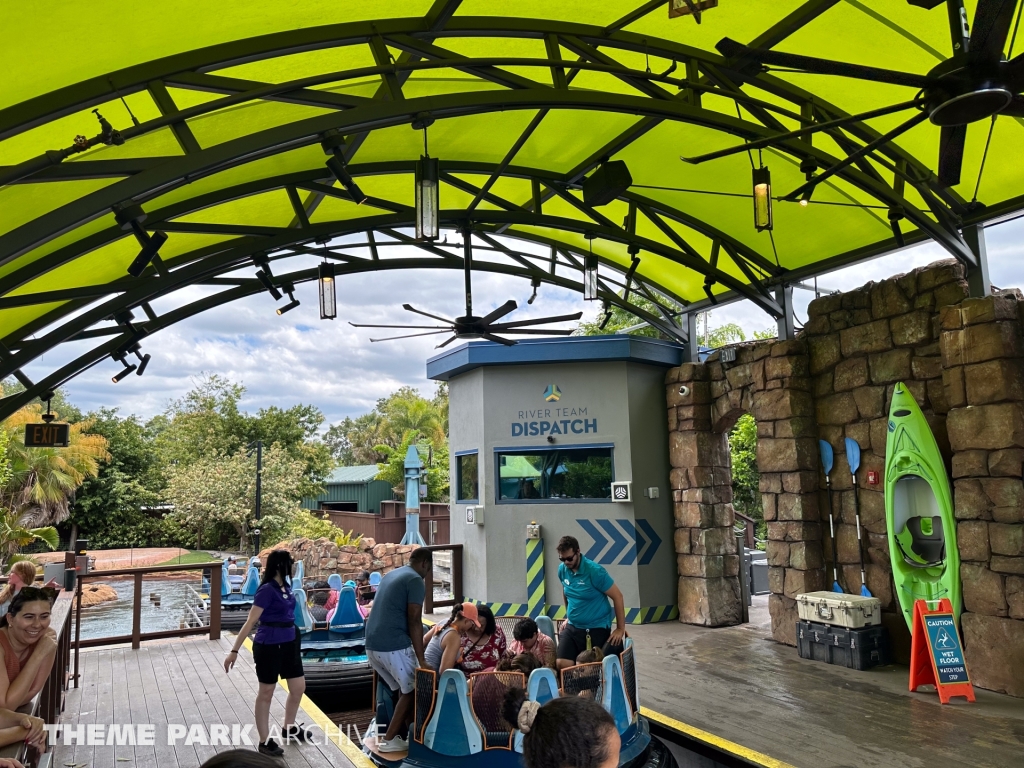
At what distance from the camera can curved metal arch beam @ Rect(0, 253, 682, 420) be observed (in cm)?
803

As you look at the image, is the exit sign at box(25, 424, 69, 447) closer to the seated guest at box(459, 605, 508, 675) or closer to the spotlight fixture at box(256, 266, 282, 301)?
the spotlight fixture at box(256, 266, 282, 301)

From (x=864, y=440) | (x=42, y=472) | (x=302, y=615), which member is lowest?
(x=302, y=615)

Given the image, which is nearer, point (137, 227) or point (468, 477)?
point (137, 227)

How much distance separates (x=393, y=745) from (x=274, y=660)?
Answer: 3.03ft

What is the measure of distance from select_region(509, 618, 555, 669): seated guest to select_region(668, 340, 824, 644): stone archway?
4.25 meters

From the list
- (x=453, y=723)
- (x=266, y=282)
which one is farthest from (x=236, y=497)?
(x=453, y=723)

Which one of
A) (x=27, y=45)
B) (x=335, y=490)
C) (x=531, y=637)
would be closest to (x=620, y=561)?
(x=531, y=637)

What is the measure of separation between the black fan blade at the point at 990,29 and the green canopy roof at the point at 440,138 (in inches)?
11.4

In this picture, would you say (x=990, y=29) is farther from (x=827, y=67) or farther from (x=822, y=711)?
(x=822, y=711)

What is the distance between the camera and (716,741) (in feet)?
16.3

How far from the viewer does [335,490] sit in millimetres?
30828

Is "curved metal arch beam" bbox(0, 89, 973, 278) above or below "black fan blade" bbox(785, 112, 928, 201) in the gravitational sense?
above

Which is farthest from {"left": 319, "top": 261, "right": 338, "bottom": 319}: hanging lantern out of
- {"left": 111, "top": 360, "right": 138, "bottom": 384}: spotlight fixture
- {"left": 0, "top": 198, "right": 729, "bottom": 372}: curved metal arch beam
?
{"left": 111, "top": 360, "right": 138, "bottom": 384}: spotlight fixture

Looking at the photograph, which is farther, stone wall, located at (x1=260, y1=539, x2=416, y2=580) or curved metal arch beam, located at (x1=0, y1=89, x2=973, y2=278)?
stone wall, located at (x1=260, y1=539, x2=416, y2=580)
